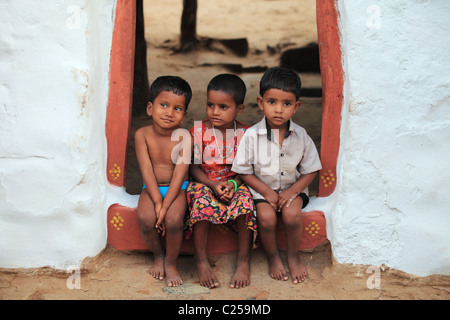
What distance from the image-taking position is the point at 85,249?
2.88 metres

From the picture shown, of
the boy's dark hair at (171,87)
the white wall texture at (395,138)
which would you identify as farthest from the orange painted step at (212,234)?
the boy's dark hair at (171,87)

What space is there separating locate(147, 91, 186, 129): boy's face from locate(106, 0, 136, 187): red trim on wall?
185 millimetres

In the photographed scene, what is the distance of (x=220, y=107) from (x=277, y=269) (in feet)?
3.31

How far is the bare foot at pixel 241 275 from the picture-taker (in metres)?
2.82

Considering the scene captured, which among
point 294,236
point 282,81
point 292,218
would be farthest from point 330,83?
point 294,236

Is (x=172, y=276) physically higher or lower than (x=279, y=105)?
lower

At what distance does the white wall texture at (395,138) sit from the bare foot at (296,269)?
0.22 m

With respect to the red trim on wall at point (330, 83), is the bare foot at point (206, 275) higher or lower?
lower

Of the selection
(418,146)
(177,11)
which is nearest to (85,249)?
(418,146)

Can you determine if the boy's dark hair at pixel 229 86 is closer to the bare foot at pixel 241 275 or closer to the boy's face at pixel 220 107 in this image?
the boy's face at pixel 220 107

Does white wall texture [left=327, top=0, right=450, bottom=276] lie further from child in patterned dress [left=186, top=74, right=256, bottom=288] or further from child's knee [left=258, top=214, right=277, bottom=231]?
child in patterned dress [left=186, top=74, right=256, bottom=288]

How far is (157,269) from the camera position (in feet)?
9.53

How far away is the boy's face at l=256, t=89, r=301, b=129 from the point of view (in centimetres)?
283

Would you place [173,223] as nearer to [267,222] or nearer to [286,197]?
[267,222]
